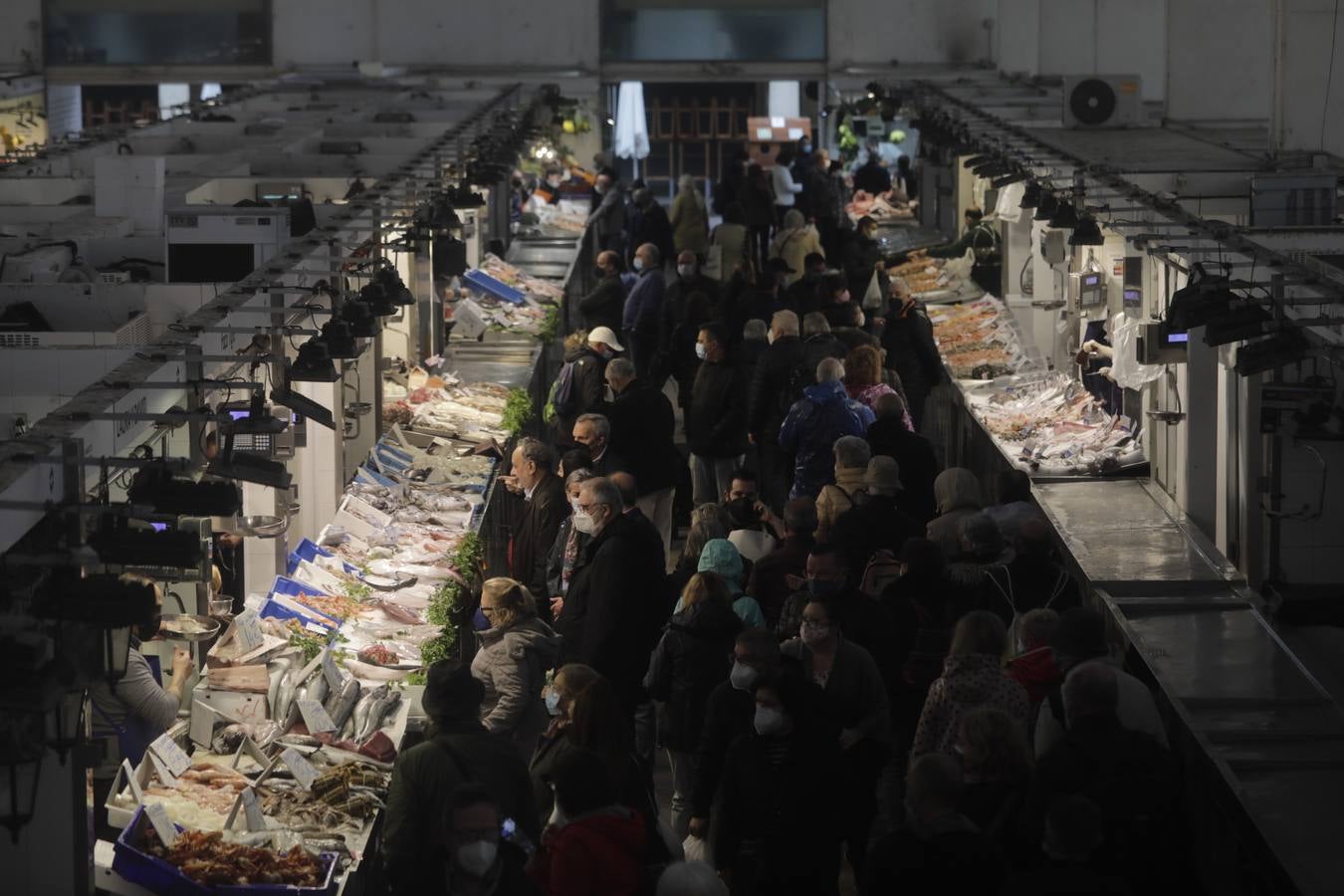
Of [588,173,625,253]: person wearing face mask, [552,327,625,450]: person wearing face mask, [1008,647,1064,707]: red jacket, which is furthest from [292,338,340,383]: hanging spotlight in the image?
[588,173,625,253]: person wearing face mask

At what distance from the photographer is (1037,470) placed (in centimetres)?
1265

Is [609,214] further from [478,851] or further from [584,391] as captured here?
[478,851]

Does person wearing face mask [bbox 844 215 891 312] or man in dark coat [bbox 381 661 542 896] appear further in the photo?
person wearing face mask [bbox 844 215 891 312]

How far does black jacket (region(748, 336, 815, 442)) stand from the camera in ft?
41.7

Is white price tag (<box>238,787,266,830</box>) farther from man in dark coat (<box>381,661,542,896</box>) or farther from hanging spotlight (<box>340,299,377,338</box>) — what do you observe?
hanging spotlight (<box>340,299,377,338</box>)

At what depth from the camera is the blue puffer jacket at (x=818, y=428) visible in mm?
11578

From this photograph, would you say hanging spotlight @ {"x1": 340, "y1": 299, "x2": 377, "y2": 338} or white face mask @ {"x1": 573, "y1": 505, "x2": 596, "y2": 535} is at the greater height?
hanging spotlight @ {"x1": 340, "y1": 299, "x2": 377, "y2": 338}

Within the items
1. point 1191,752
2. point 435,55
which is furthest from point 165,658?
point 435,55

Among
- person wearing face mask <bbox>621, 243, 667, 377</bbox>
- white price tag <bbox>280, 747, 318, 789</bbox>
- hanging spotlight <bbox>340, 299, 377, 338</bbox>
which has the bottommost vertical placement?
white price tag <bbox>280, 747, 318, 789</bbox>

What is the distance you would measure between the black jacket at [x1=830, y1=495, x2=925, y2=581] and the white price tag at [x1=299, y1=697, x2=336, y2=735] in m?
2.42

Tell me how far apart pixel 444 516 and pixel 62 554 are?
6090mm

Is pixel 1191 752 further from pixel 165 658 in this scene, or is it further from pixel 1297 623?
pixel 165 658

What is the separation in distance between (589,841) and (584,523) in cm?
329

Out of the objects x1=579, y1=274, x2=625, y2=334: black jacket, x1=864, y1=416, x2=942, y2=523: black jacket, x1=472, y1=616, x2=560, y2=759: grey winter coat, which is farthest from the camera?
x1=579, y1=274, x2=625, y2=334: black jacket
